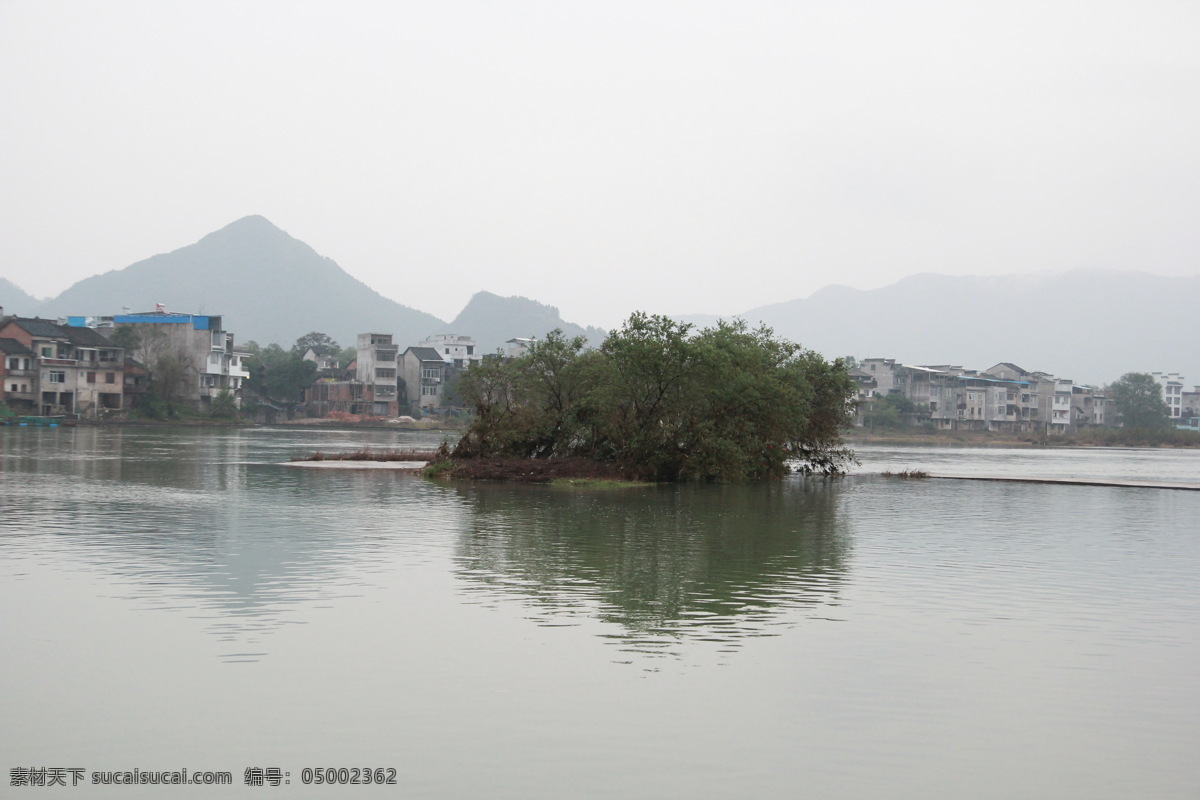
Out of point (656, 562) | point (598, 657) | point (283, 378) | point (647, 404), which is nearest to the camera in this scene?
point (598, 657)

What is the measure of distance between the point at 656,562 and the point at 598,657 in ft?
24.6

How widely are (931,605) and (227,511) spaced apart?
18.3m

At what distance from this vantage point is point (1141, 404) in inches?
5507

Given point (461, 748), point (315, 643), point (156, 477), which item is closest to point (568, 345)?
point (156, 477)

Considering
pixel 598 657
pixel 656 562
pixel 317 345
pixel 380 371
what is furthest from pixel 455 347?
pixel 598 657

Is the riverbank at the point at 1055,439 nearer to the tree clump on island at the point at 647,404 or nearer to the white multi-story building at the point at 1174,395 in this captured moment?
the white multi-story building at the point at 1174,395

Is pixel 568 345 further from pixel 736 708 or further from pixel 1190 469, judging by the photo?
pixel 1190 469

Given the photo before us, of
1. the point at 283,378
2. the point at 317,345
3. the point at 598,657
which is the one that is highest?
the point at 317,345

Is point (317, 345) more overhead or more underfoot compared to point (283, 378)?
more overhead

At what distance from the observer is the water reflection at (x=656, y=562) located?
46.4 ft

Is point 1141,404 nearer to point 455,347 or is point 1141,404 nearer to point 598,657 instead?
point 455,347

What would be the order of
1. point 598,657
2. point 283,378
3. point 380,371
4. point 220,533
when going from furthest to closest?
1. point 283,378
2. point 380,371
3. point 220,533
4. point 598,657

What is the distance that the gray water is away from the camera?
8.54 meters

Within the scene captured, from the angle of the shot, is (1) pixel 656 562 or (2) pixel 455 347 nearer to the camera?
(1) pixel 656 562
